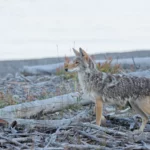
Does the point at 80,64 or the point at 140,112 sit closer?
the point at 140,112

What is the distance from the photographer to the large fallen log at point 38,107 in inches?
340

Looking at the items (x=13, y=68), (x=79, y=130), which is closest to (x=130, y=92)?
(x=79, y=130)

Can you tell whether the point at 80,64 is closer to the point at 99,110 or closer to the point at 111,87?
the point at 111,87

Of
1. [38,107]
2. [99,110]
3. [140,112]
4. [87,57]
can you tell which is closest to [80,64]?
[87,57]

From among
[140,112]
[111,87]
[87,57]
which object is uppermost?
[87,57]

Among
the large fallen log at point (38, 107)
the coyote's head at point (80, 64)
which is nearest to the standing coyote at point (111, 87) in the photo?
the coyote's head at point (80, 64)

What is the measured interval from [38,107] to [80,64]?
3.58 ft

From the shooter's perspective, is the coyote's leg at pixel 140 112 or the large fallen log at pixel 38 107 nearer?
the coyote's leg at pixel 140 112

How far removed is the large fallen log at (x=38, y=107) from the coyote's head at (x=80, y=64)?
92 centimetres

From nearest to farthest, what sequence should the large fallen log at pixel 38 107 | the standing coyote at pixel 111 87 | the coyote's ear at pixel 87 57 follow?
the standing coyote at pixel 111 87 → the coyote's ear at pixel 87 57 → the large fallen log at pixel 38 107

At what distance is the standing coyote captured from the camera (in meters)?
8.12

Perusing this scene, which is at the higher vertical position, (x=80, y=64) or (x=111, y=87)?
(x=80, y=64)

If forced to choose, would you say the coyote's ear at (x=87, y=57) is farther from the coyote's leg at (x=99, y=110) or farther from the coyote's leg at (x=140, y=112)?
the coyote's leg at (x=140, y=112)

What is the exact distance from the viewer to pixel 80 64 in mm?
8625
